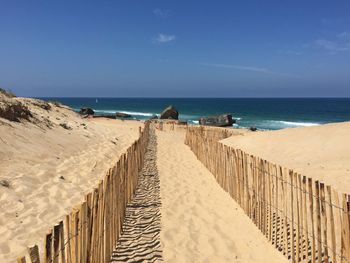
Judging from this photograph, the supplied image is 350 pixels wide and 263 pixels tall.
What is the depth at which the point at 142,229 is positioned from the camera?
6.88m

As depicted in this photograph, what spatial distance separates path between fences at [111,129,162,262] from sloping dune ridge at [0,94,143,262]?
1128 mm

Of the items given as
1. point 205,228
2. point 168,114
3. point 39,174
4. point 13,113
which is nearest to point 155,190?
point 39,174

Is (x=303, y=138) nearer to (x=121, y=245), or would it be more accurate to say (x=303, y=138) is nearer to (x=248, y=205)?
(x=248, y=205)

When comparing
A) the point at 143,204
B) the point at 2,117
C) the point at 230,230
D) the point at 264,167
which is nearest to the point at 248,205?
the point at 230,230

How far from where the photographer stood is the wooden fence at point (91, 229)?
3.44m

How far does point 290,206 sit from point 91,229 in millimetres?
3460

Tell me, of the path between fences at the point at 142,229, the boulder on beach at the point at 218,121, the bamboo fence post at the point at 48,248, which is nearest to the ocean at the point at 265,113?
the boulder on beach at the point at 218,121

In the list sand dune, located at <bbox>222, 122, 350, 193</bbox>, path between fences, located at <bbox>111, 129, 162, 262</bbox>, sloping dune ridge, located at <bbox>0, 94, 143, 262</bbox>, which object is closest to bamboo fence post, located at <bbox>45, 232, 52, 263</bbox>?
sloping dune ridge, located at <bbox>0, 94, 143, 262</bbox>

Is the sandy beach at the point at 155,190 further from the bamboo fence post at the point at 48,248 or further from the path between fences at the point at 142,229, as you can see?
the bamboo fence post at the point at 48,248

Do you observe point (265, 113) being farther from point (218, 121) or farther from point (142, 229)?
point (142, 229)

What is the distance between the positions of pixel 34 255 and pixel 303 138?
42.1ft

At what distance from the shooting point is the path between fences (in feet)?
19.0

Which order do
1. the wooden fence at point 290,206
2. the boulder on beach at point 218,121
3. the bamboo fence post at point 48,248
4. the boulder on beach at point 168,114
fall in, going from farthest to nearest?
the boulder on beach at point 168,114 → the boulder on beach at point 218,121 → the wooden fence at point 290,206 → the bamboo fence post at point 48,248

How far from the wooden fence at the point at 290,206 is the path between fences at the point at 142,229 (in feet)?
5.83
